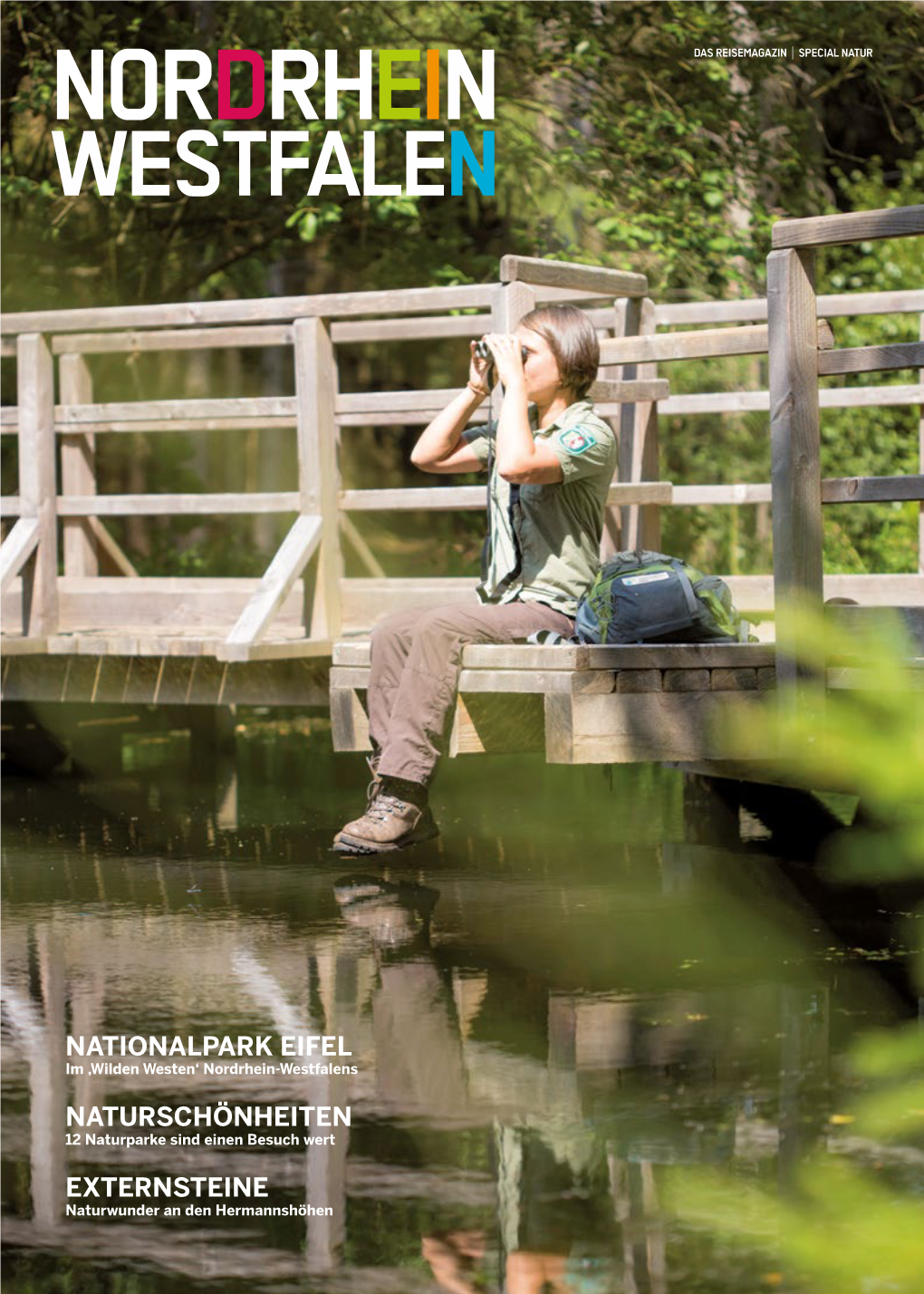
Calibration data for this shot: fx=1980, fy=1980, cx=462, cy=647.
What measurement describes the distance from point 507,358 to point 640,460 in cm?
198

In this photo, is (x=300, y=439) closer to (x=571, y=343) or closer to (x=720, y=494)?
(x=720, y=494)

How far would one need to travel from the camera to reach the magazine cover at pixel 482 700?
330 cm

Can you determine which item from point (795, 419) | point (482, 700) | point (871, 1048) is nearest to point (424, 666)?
point (482, 700)

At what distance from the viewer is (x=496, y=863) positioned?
7102mm

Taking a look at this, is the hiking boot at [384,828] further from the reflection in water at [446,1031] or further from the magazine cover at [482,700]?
the reflection in water at [446,1031]

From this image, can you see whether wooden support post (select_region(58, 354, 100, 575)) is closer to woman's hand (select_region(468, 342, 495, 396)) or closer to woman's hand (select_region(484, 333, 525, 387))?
woman's hand (select_region(468, 342, 495, 396))

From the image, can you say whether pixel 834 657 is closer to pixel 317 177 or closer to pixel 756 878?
pixel 756 878

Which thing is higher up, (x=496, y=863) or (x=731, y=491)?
(x=731, y=491)

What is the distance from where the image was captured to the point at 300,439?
866 cm

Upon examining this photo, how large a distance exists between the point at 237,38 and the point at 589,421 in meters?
7.48

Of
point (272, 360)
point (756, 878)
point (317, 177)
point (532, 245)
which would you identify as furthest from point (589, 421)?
point (272, 360)

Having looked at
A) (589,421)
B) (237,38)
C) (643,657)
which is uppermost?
(237,38)

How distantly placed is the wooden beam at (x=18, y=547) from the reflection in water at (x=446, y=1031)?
4.48 feet

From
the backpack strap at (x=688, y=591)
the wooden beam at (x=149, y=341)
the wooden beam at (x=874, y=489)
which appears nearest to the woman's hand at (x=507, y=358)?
the backpack strap at (x=688, y=591)
